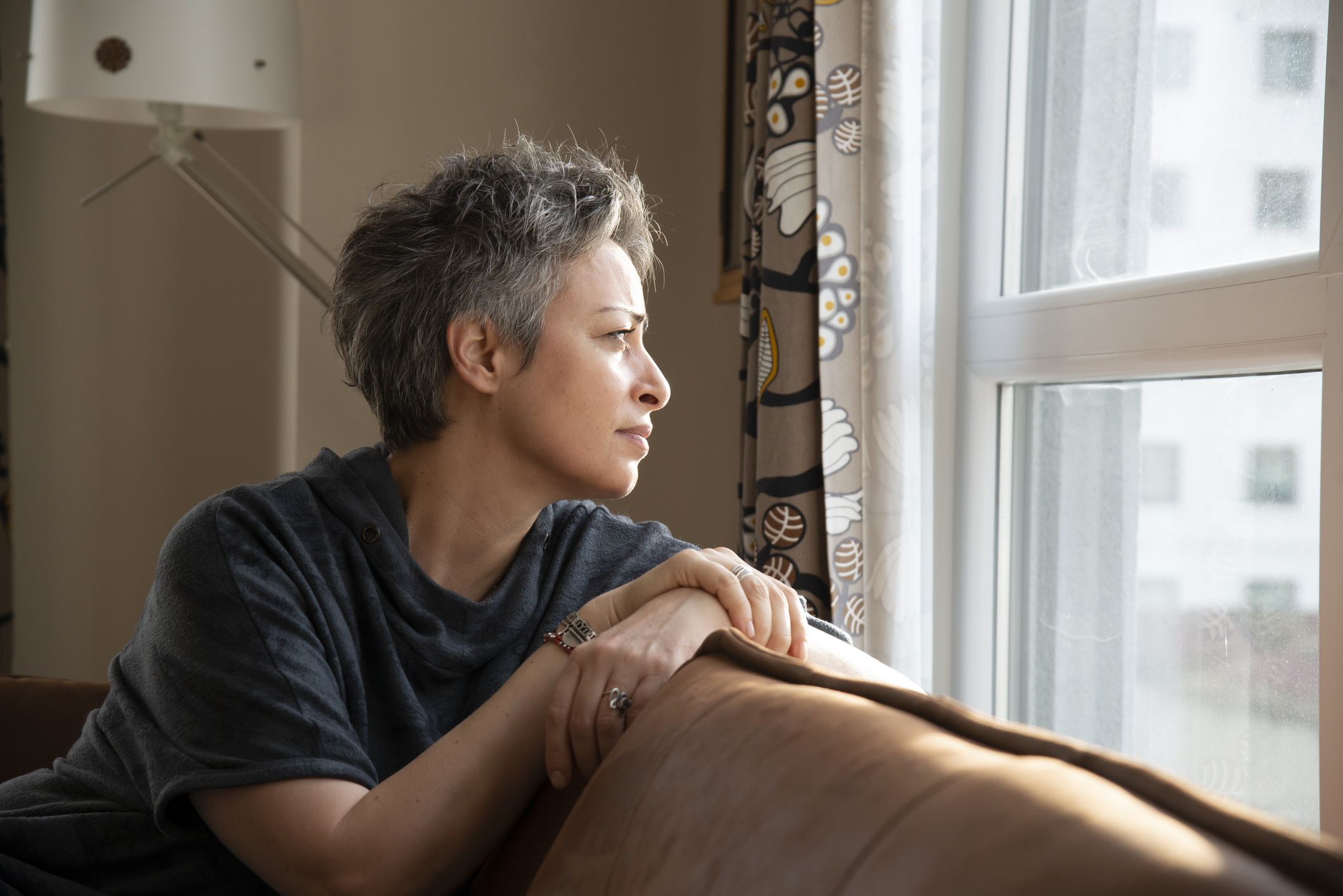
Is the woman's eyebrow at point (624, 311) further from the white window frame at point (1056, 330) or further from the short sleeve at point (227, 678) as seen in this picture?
the white window frame at point (1056, 330)

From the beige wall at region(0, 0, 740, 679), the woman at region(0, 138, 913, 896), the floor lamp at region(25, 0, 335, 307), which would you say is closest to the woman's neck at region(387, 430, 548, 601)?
the woman at region(0, 138, 913, 896)

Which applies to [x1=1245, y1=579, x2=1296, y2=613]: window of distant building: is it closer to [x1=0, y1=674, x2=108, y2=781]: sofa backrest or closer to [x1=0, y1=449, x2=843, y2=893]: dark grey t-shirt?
[x1=0, y1=449, x2=843, y2=893]: dark grey t-shirt

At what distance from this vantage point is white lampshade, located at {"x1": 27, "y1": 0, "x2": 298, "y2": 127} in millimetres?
1866

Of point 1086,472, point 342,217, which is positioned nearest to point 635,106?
point 342,217

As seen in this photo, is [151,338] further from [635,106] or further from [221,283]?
[635,106]

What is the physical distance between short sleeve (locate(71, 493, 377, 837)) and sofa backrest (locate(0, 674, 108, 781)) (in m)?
0.49

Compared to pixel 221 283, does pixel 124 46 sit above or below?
above

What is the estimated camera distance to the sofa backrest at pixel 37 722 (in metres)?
1.39

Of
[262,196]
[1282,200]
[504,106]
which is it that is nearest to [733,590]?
[1282,200]

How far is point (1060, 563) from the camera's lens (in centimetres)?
156

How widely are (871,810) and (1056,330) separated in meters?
1.17

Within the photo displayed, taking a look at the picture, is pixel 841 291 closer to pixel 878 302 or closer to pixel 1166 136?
pixel 878 302

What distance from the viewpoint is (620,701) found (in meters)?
0.78

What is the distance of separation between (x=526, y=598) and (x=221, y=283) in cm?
213
